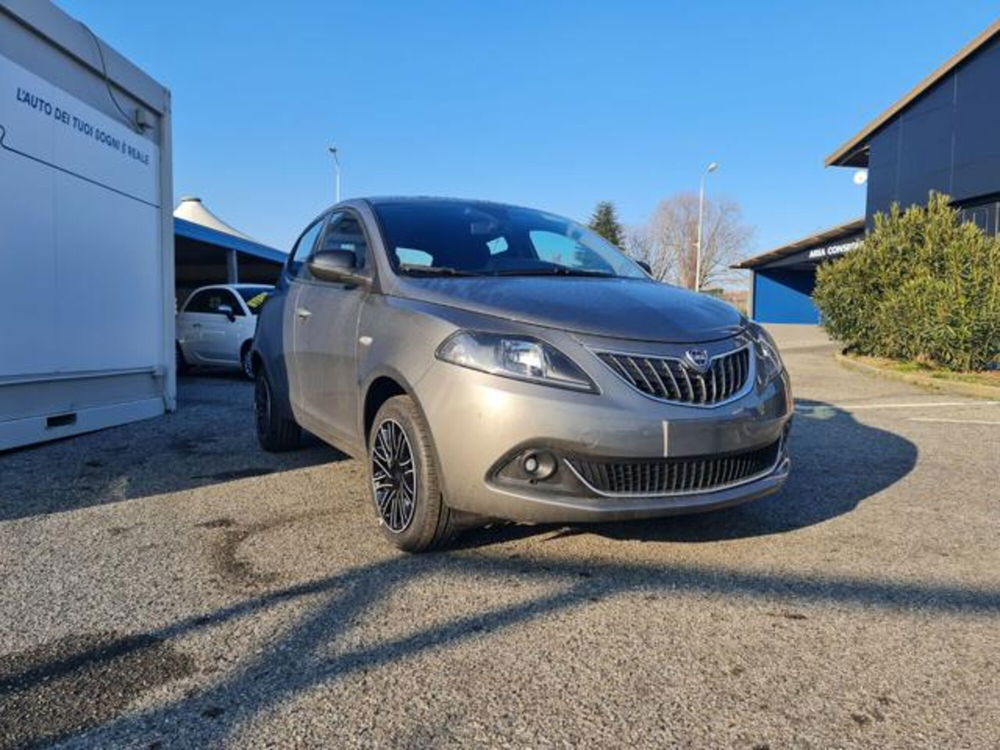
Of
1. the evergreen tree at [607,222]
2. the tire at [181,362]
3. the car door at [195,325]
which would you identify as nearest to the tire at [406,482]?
the car door at [195,325]

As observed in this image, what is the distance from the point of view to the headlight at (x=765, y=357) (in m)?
3.41

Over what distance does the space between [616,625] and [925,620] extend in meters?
1.14

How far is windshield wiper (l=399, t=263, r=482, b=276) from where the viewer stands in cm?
373

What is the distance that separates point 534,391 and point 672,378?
57cm

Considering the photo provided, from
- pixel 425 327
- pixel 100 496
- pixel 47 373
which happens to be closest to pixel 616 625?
pixel 425 327

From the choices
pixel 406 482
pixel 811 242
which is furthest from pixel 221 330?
pixel 811 242

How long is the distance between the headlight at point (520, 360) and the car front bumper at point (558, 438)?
35mm

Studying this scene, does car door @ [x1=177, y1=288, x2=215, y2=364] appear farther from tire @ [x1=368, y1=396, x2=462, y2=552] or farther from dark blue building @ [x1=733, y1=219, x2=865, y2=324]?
dark blue building @ [x1=733, y1=219, x2=865, y2=324]

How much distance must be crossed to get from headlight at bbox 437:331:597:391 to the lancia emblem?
1.43 ft

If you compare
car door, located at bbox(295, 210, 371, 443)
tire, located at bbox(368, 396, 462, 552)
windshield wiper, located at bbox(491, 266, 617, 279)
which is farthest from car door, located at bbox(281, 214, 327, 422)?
windshield wiper, located at bbox(491, 266, 617, 279)

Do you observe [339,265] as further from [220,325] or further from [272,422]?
[220,325]

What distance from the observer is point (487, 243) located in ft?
13.6

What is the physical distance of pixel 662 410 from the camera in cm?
294

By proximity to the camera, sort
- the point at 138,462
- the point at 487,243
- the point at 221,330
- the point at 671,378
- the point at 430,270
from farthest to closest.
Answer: the point at 221,330, the point at 138,462, the point at 487,243, the point at 430,270, the point at 671,378
